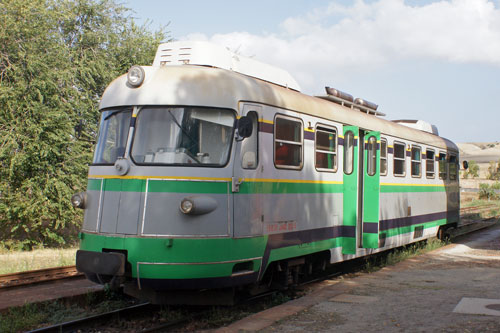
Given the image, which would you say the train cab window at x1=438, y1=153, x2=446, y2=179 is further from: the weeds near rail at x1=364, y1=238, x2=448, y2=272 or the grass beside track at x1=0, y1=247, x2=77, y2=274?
the grass beside track at x1=0, y1=247, x2=77, y2=274

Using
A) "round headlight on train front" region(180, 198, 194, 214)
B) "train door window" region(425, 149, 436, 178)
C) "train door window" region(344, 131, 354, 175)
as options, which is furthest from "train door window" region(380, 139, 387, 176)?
"round headlight on train front" region(180, 198, 194, 214)

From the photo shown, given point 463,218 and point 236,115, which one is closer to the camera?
point 236,115

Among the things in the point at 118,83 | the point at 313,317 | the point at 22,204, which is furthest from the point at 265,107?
the point at 22,204

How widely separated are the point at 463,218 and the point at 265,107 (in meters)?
23.2

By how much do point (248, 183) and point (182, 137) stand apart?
1.12 m

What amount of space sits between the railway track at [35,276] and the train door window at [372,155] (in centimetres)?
612

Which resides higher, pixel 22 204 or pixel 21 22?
pixel 21 22

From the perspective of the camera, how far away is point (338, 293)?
881 cm

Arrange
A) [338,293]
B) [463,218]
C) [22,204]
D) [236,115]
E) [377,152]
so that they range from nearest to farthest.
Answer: [236,115] < [338,293] < [377,152] < [22,204] < [463,218]

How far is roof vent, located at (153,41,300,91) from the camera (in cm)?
846

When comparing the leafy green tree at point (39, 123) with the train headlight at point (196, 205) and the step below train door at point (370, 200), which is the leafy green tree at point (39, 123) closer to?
the step below train door at point (370, 200)

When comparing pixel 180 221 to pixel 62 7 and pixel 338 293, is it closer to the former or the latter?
pixel 338 293

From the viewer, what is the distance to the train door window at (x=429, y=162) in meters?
14.7

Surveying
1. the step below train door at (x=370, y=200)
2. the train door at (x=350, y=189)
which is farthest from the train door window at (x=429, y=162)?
A: the train door at (x=350, y=189)
